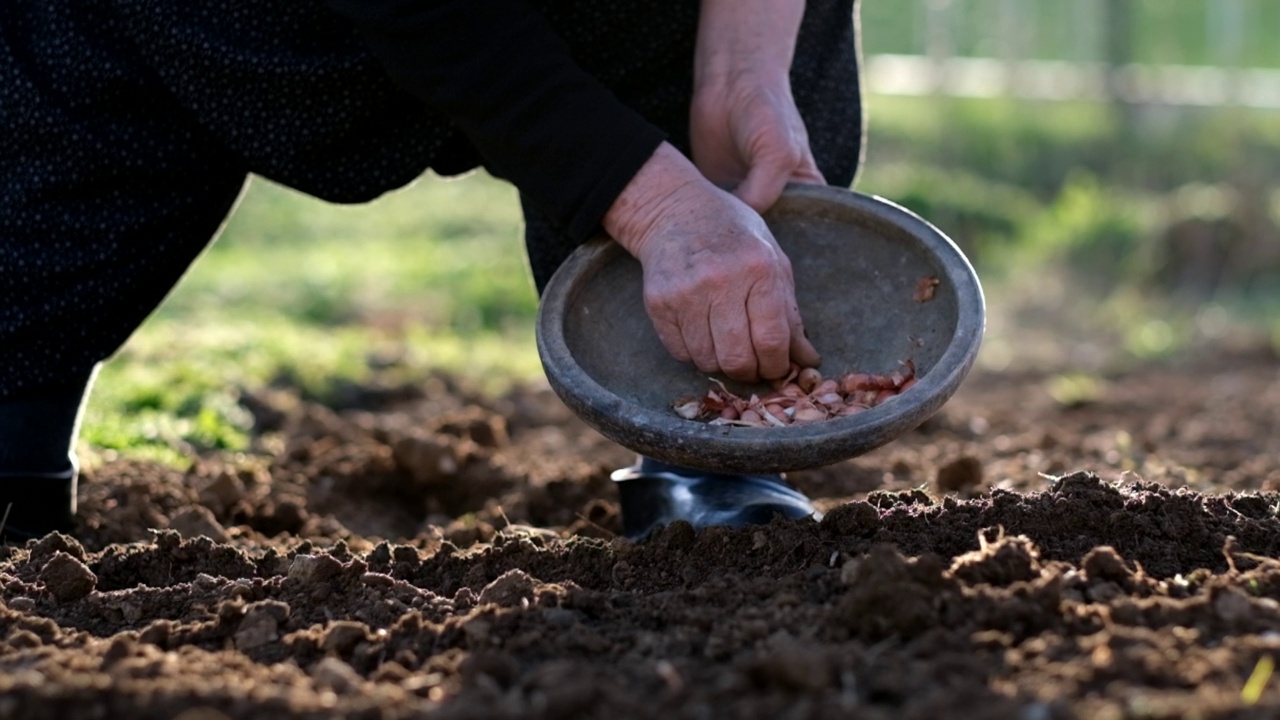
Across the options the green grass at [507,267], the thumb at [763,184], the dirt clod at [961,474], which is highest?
the thumb at [763,184]

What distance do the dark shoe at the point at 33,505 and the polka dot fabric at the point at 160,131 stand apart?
190mm

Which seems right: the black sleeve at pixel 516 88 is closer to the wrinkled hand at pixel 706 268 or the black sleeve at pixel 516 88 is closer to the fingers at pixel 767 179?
the wrinkled hand at pixel 706 268

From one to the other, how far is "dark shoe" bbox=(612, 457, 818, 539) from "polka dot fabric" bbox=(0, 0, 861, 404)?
83 cm

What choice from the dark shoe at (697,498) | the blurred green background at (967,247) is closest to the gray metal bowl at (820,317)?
the dark shoe at (697,498)

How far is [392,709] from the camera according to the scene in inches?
73.0

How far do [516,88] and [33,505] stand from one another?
1399 mm

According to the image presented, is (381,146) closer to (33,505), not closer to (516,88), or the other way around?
(516,88)

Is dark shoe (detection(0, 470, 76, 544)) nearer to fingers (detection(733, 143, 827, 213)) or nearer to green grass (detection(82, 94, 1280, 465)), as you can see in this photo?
Result: green grass (detection(82, 94, 1280, 465))

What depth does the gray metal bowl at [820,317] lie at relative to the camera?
2.74 meters

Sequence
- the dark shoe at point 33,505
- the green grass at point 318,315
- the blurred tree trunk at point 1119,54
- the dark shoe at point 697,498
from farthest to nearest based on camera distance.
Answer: the blurred tree trunk at point 1119,54 → the green grass at point 318,315 → the dark shoe at point 33,505 → the dark shoe at point 697,498

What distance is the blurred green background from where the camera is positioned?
225 inches

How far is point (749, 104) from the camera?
321cm

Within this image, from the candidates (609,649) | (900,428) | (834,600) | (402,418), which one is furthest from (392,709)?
(402,418)

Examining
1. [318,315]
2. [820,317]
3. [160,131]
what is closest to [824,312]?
[820,317]
